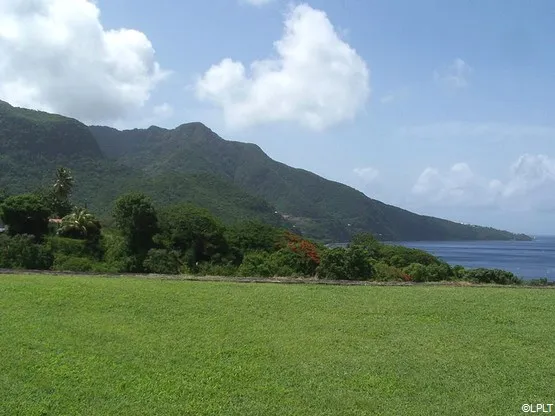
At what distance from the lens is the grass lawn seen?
22.4 ft

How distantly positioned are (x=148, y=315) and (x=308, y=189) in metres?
172

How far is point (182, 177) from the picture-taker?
109438 millimetres

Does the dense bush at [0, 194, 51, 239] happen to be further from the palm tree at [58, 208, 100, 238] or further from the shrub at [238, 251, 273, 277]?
the shrub at [238, 251, 273, 277]

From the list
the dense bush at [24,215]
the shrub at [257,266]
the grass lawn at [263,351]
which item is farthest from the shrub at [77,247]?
the grass lawn at [263,351]

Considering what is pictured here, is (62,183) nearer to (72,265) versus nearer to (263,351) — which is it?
(72,265)

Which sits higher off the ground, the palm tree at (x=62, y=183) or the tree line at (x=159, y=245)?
the palm tree at (x=62, y=183)

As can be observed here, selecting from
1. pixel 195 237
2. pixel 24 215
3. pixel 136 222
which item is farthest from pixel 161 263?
pixel 24 215

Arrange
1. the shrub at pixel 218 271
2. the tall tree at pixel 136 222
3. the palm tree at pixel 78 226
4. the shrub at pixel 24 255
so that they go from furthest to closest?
the palm tree at pixel 78 226 < the tall tree at pixel 136 222 < the shrub at pixel 24 255 < the shrub at pixel 218 271

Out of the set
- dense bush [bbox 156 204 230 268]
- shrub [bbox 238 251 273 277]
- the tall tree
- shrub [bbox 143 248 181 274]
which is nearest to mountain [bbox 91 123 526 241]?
dense bush [bbox 156 204 230 268]

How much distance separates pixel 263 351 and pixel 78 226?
1547 inches

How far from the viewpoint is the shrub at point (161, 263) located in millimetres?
26344

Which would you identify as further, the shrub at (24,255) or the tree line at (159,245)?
the tree line at (159,245)

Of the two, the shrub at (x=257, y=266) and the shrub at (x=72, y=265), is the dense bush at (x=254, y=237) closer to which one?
the shrub at (x=257, y=266)

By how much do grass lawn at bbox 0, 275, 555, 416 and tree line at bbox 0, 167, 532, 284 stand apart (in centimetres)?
1464
